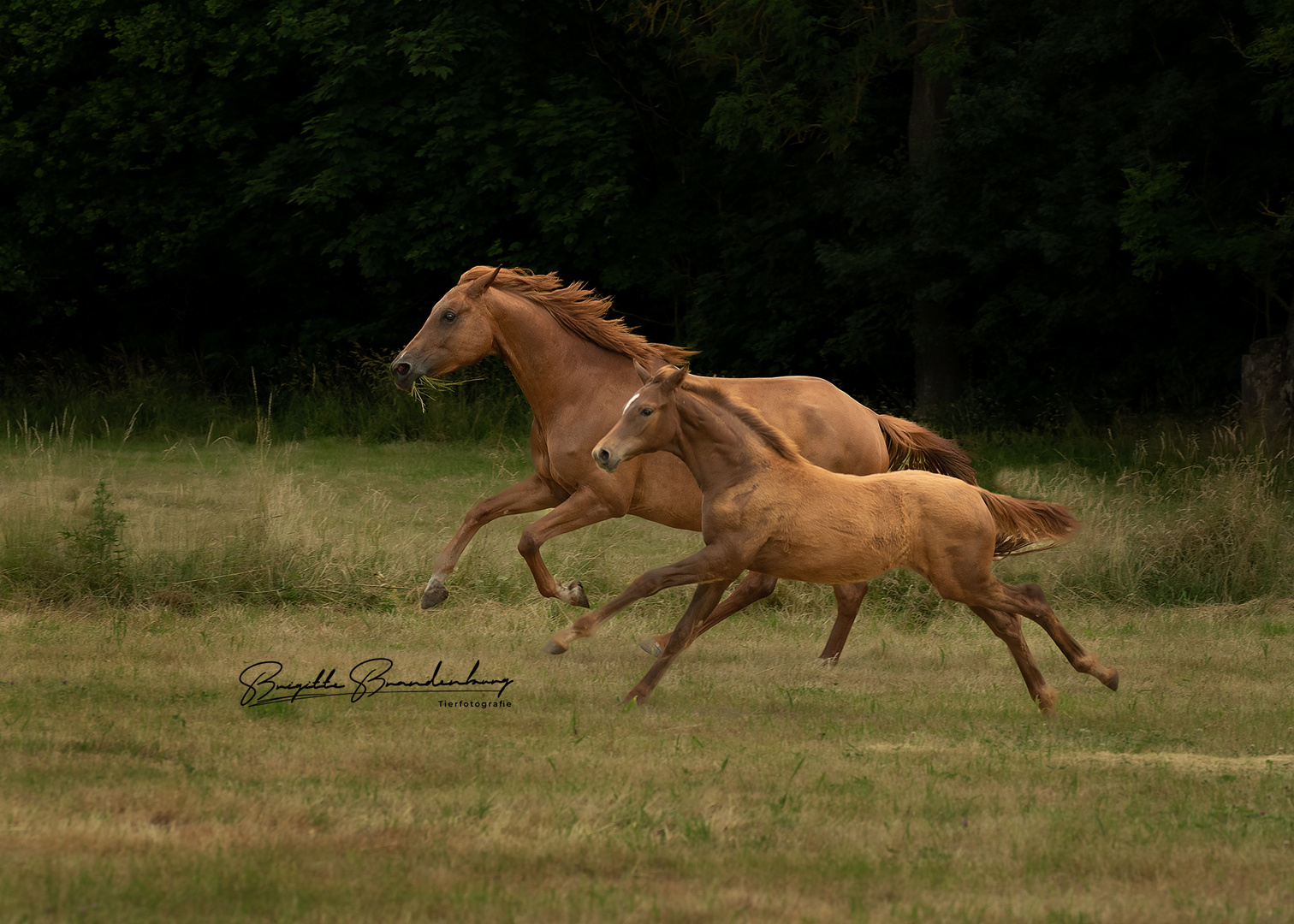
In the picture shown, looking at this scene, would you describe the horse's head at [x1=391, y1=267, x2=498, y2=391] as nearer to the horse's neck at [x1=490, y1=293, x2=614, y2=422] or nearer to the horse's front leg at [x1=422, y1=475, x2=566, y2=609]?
the horse's neck at [x1=490, y1=293, x2=614, y2=422]

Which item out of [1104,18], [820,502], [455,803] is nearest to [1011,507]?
[820,502]

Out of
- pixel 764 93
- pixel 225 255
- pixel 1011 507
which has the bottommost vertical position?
pixel 225 255

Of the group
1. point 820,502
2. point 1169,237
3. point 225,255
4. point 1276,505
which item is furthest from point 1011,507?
point 225,255

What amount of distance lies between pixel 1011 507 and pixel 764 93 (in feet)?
42.3

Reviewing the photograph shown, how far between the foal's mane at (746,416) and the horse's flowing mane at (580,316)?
181 cm

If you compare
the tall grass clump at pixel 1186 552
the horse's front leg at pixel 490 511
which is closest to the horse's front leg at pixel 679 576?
the horse's front leg at pixel 490 511

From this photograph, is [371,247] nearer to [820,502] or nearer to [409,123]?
[409,123]

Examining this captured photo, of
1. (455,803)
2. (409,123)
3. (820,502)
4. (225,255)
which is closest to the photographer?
(455,803)

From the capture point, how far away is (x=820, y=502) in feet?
23.0

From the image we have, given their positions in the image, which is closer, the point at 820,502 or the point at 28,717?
the point at 28,717

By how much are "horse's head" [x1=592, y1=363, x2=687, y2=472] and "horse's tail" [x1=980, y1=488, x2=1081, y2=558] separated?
1.72 meters

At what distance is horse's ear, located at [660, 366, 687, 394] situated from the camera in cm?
696

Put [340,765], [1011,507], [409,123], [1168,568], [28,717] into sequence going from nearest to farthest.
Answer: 1. [340,765]
2. [28,717]
3. [1011,507]
4. [1168,568]
5. [409,123]

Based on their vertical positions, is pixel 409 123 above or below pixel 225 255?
above
